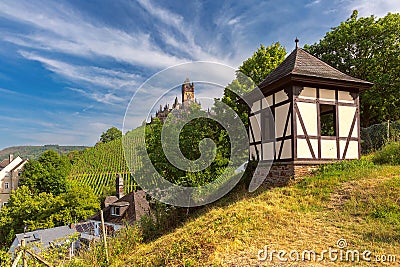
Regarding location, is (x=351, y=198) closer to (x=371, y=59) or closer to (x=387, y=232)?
(x=387, y=232)

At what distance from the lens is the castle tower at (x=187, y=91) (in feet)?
31.9

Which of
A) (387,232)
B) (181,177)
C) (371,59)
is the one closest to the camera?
(387,232)

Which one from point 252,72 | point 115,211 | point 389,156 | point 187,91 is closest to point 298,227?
point 187,91

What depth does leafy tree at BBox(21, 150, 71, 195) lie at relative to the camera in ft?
127

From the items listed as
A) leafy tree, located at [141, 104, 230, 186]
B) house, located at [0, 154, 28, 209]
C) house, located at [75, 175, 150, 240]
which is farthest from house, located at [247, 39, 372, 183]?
house, located at [0, 154, 28, 209]

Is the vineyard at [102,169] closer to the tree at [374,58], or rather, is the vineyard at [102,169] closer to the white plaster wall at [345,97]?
the tree at [374,58]

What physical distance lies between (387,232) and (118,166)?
3800 cm

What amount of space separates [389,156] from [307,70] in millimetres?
3911

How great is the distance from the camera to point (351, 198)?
794cm

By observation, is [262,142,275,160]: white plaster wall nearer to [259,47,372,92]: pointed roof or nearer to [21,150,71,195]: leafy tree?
[259,47,372,92]: pointed roof

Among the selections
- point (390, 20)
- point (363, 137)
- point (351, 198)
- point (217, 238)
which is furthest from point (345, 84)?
point (390, 20)

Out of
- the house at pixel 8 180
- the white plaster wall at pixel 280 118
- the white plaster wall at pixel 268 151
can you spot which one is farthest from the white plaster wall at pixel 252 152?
the house at pixel 8 180

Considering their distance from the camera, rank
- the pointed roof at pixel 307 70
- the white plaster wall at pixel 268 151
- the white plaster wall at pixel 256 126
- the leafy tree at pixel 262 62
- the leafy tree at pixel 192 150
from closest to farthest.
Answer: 1. the pointed roof at pixel 307 70
2. the leafy tree at pixel 192 150
3. the white plaster wall at pixel 268 151
4. the white plaster wall at pixel 256 126
5. the leafy tree at pixel 262 62

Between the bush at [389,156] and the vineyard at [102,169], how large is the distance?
2844 centimetres
